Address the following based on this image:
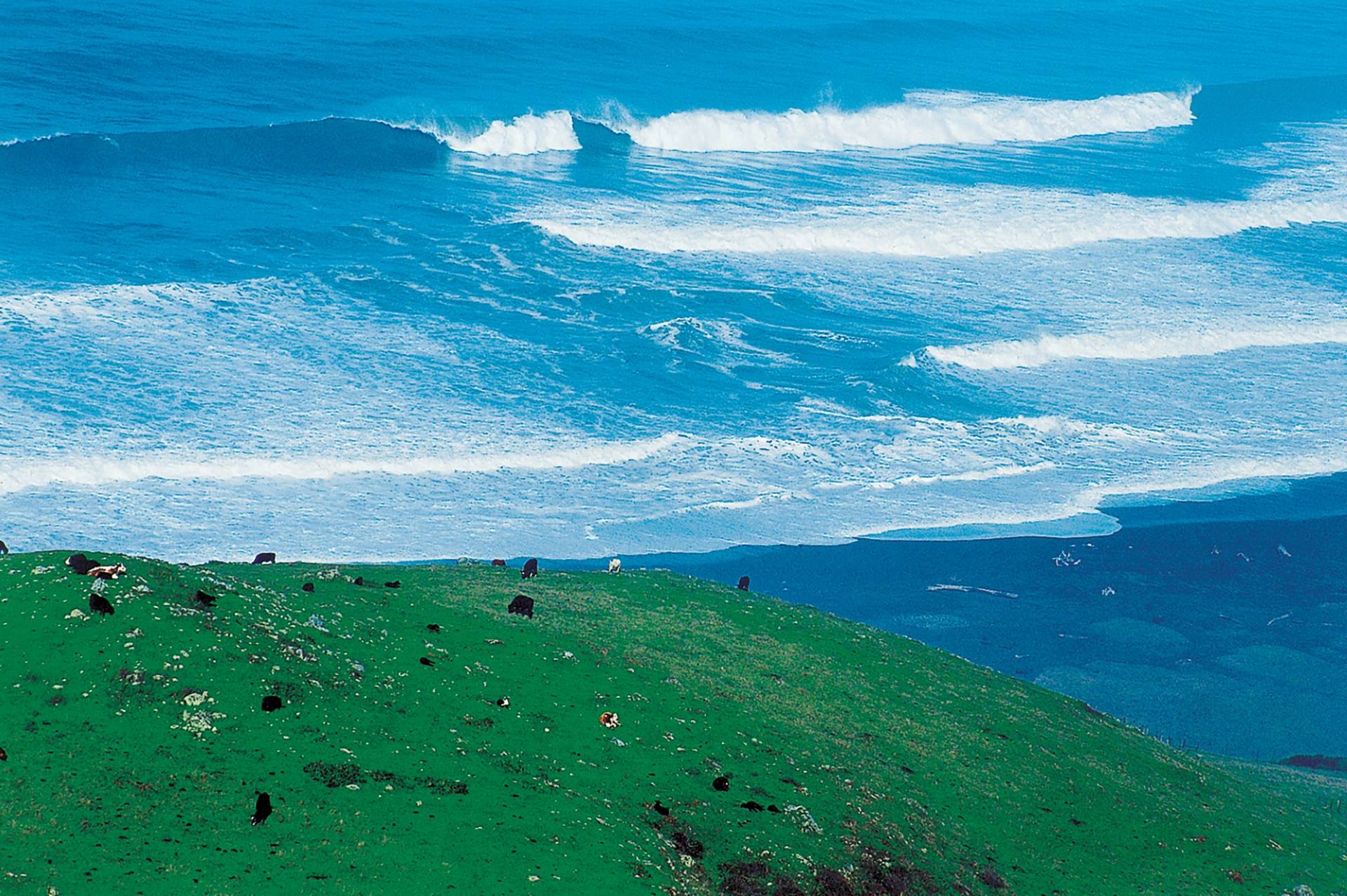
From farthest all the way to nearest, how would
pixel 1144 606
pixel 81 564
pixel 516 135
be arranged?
pixel 516 135 < pixel 1144 606 < pixel 81 564

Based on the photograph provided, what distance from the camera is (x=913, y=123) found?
7062cm

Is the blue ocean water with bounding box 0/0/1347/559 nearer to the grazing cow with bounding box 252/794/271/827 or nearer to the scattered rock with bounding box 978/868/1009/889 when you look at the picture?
the scattered rock with bounding box 978/868/1009/889

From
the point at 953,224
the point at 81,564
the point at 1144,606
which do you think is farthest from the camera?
the point at 953,224

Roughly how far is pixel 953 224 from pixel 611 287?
51.2 feet

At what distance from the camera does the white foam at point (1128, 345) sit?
133ft

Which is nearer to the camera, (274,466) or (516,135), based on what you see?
(274,466)

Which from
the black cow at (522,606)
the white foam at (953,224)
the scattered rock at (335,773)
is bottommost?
the scattered rock at (335,773)

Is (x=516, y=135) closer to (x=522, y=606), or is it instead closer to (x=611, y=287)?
(x=611, y=287)

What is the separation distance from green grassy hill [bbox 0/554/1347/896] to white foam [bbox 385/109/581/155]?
4425 centimetres

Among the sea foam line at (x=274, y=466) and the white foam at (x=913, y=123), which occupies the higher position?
the white foam at (x=913, y=123)

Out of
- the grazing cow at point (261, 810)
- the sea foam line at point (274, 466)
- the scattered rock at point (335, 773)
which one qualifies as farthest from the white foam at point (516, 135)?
the grazing cow at point (261, 810)

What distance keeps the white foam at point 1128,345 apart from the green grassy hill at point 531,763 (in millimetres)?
23439

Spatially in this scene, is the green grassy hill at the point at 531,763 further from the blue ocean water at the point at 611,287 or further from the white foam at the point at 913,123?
the white foam at the point at 913,123

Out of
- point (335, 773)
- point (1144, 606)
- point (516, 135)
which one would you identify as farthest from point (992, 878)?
point (516, 135)
